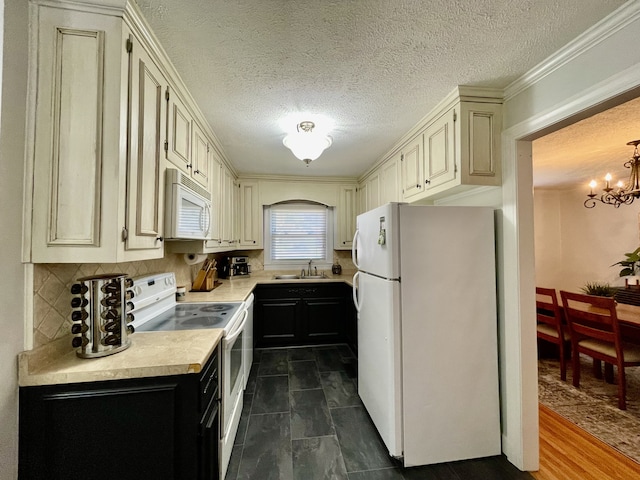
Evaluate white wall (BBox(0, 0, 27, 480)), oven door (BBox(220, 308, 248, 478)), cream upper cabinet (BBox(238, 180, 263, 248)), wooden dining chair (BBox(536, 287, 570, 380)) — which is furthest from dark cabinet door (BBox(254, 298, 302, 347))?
wooden dining chair (BBox(536, 287, 570, 380))

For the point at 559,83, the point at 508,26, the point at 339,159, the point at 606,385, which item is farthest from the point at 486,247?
the point at 606,385

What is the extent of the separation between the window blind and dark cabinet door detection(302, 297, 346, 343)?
0.85m

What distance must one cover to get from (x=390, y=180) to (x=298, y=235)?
5.93 feet

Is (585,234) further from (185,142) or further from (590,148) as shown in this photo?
(185,142)

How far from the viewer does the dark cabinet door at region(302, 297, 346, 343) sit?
11.5 ft

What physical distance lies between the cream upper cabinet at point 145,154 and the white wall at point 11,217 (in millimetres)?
330

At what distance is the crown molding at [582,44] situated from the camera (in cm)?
109

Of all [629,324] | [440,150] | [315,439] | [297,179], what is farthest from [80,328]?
[629,324]

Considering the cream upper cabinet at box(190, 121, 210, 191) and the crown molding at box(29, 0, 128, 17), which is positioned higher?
the crown molding at box(29, 0, 128, 17)

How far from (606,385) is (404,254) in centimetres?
279

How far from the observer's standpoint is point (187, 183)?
1653 mm

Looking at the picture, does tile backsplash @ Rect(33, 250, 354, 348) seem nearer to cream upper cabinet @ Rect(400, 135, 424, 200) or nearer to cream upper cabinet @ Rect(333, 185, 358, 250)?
cream upper cabinet @ Rect(400, 135, 424, 200)

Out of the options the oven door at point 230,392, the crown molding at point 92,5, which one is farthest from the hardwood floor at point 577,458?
the crown molding at point 92,5

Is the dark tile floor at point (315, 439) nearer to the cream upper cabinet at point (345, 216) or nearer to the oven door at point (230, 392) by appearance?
the oven door at point (230, 392)
